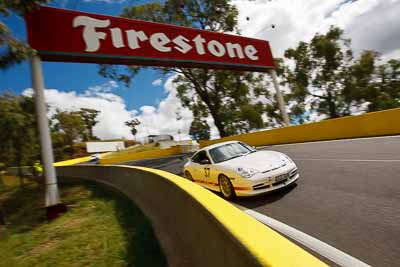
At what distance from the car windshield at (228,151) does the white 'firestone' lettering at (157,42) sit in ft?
27.0

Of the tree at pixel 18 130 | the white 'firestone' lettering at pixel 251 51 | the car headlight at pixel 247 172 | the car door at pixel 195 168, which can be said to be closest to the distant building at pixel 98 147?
the tree at pixel 18 130

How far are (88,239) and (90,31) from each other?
30.7 feet

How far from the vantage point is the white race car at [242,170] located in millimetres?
5707

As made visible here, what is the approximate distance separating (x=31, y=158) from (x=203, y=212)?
32.5 metres

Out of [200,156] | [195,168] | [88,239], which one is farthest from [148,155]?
[88,239]

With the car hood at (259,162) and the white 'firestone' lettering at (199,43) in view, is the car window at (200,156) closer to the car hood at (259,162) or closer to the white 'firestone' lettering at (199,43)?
the car hood at (259,162)

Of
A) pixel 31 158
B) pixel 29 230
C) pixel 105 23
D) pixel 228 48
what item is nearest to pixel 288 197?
pixel 29 230

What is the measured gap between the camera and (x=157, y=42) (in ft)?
47.1

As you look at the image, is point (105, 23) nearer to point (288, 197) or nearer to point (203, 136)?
point (288, 197)

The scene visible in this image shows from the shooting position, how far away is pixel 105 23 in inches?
501

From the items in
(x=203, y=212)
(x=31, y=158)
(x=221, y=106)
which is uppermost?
(x=221, y=106)

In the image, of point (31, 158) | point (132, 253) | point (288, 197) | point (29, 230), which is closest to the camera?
point (132, 253)

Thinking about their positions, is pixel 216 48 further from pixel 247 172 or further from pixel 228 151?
pixel 247 172

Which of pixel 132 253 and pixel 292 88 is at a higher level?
pixel 292 88
